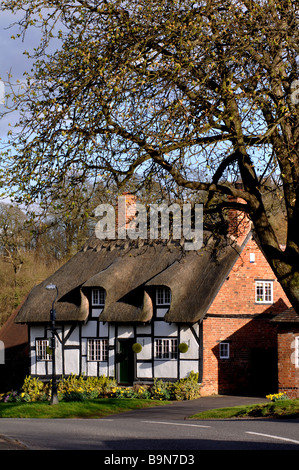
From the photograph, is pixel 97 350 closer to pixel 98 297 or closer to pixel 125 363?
pixel 125 363

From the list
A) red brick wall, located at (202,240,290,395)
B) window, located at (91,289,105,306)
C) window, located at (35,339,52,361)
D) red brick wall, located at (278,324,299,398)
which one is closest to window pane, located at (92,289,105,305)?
window, located at (91,289,105,306)

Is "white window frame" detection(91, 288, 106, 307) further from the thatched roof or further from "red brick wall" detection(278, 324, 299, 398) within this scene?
"red brick wall" detection(278, 324, 299, 398)

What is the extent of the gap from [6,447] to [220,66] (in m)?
8.24

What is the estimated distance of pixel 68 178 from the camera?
46.2 ft

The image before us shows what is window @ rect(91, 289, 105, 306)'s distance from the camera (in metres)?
36.5

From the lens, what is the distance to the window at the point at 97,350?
3572 cm

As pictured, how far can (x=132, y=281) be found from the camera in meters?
35.9

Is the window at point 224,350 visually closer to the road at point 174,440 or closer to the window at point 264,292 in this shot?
the window at point 264,292

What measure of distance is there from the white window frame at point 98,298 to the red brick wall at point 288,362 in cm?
1065

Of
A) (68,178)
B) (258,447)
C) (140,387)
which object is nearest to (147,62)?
(68,178)

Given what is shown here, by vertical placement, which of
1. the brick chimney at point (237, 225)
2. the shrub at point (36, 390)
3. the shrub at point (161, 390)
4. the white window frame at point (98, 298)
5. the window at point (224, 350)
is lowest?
the shrub at point (36, 390)

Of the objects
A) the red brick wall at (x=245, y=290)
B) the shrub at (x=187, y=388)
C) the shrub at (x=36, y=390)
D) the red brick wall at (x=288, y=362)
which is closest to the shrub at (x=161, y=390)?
the shrub at (x=187, y=388)

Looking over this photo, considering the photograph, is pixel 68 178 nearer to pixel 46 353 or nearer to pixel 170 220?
pixel 170 220

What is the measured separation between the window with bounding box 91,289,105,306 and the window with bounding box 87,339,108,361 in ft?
6.21
